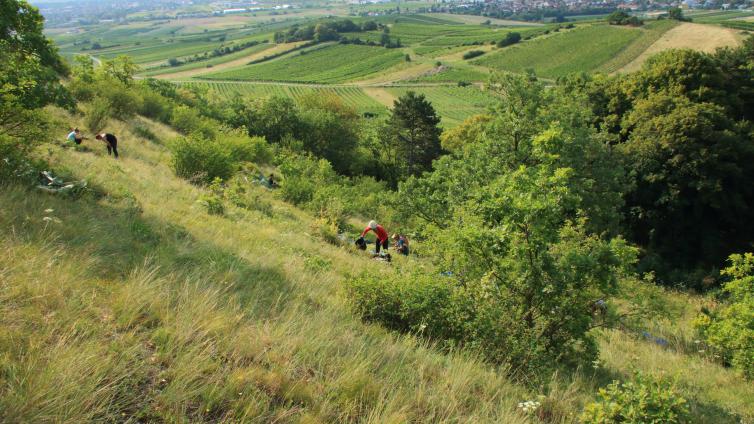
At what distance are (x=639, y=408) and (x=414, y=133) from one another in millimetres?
34608

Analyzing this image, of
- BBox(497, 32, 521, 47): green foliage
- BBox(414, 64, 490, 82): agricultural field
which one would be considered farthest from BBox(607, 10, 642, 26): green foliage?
BBox(414, 64, 490, 82): agricultural field

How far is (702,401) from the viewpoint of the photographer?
6.09m

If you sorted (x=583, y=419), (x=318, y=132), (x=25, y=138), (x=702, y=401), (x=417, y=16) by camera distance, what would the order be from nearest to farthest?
(x=583, y=419), (x=702, y=401), (x=25, y=138), (x=318, y=132), (x=417, y=16)

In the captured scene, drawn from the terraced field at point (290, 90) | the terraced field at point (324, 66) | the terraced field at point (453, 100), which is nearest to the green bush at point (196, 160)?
the terraced field at point (453, 100)

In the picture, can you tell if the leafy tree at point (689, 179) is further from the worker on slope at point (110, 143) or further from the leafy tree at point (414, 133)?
the worker on slope at point (110, 143)

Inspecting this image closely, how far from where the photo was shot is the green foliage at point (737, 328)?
862 centimetres

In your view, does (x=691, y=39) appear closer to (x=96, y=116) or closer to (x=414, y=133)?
Result: (x=414, y=133)

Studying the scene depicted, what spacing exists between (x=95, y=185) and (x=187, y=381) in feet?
22.1

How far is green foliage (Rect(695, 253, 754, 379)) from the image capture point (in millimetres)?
8617

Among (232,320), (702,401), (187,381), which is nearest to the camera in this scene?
(187,381)

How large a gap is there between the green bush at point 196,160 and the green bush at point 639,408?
1426 cm

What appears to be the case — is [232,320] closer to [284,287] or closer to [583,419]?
[284,287]

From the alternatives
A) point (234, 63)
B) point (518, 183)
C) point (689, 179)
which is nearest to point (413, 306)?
point (518, 183)

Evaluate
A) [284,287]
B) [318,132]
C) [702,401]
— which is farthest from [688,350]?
[318,132]
